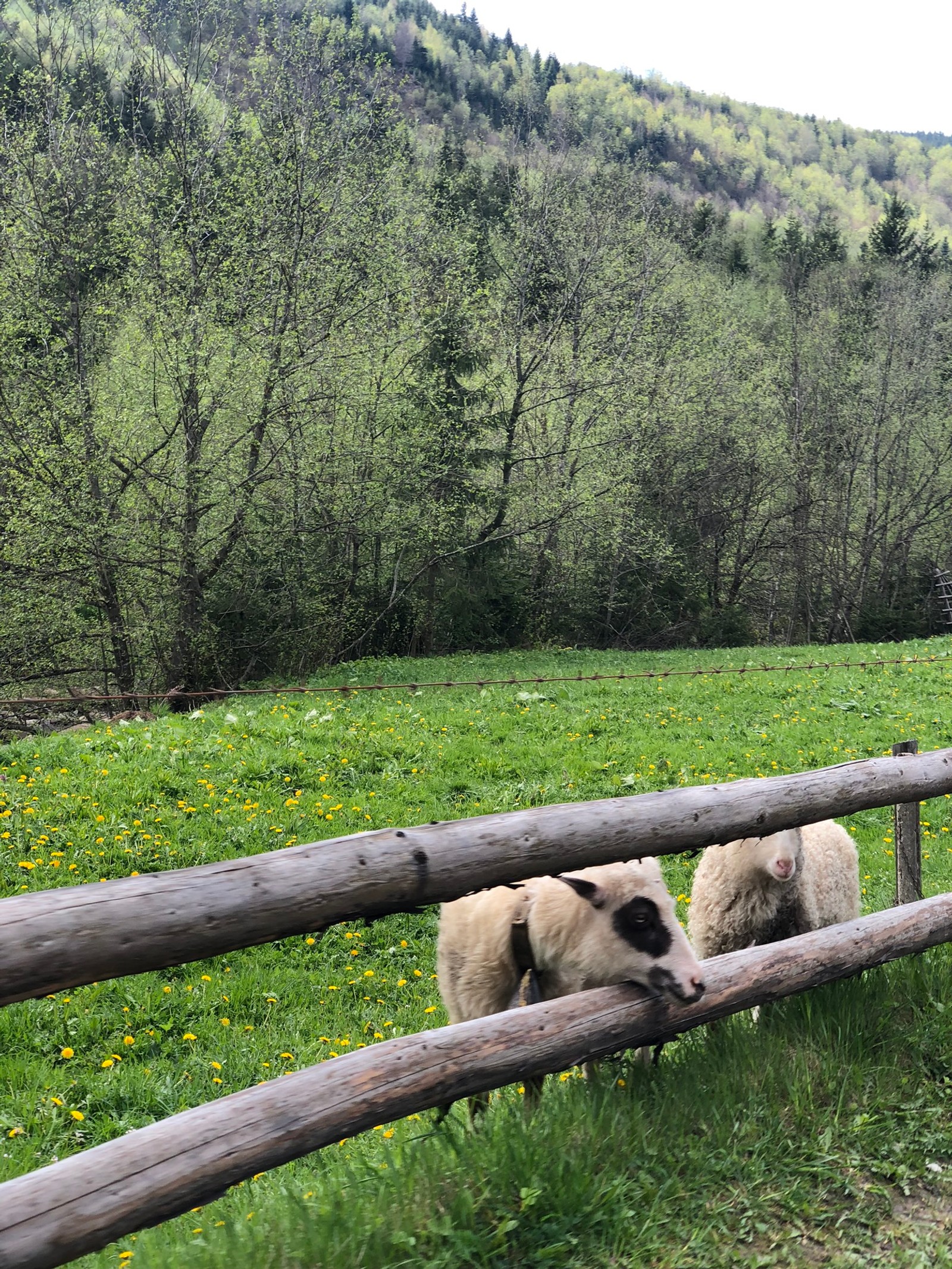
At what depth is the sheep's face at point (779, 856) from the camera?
5.15 meters

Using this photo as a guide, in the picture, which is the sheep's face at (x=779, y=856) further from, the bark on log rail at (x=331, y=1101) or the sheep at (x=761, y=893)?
the bark on log rail at (x=331, y=1101)

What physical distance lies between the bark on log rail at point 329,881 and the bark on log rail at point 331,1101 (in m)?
0.47

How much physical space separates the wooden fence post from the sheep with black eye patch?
2.29 meters

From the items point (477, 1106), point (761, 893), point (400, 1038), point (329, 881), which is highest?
point (329, 881)

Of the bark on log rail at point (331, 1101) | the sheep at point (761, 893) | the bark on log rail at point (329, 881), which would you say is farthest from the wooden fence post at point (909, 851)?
the bark on log rail at point (329, 881)

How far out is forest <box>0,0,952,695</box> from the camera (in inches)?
764

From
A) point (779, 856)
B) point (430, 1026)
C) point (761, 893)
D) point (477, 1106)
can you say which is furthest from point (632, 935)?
point (430, 1026)

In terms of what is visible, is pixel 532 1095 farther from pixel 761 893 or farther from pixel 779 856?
pixel 761 893

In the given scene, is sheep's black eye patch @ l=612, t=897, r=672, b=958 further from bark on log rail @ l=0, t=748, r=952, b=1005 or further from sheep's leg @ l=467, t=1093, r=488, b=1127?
sheep's leg @ l=467, t=1093, r=488, b=1127

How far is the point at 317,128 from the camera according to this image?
70.0 feet

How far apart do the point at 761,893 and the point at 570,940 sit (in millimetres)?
1851

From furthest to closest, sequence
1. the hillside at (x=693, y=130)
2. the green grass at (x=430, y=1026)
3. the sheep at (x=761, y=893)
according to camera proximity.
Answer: the hillside at (x=693, y=130) → the sheep at (x=761, y=893) → the green grass at (x=430, y=1026)

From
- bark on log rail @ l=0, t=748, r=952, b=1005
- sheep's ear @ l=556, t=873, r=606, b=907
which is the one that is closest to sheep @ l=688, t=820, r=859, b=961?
bark on log rail @ l=0, t=748, r=952, b=1005

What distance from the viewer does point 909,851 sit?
5602mm
